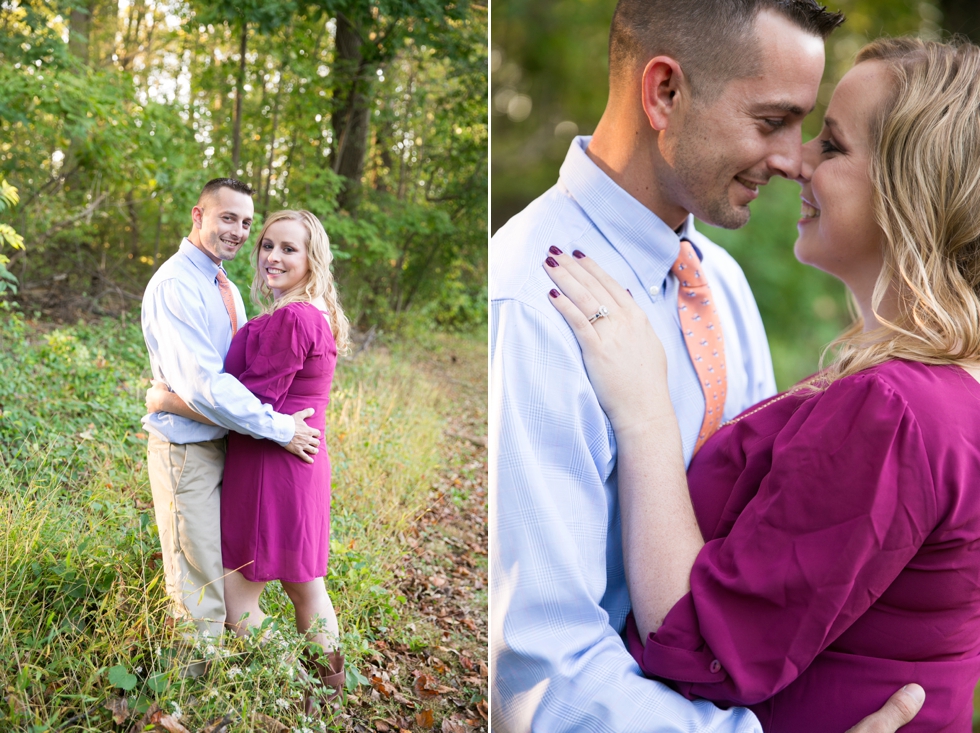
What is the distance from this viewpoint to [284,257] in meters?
1.90

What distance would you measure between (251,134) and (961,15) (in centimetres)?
497

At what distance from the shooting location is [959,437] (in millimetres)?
1332

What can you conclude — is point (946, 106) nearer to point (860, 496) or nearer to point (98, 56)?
point (860, 496)

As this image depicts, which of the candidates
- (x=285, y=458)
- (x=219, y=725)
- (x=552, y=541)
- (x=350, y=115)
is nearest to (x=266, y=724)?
(x=219, y=725)

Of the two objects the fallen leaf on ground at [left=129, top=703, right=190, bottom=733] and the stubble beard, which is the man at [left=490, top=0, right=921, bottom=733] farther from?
the fallen leaf on ground at [left=129, top=703, right=190, bottom=733]

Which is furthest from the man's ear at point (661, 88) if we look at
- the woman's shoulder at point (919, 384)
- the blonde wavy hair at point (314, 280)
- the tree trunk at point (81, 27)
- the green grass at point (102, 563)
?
the tree trunk at point (81, 27)

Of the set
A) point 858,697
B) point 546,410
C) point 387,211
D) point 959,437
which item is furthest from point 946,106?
point 387,211

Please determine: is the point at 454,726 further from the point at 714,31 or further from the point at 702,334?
the point at 714,31

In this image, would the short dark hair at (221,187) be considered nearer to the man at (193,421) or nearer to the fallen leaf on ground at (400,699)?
the man at (193,421)

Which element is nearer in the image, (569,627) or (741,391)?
(569,627)

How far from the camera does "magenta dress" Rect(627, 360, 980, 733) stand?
51.9 inches

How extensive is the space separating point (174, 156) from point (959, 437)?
195 centimetres

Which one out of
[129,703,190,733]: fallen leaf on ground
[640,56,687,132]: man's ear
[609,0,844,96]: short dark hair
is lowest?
[129,703,190,733]: fallen leaf on ground

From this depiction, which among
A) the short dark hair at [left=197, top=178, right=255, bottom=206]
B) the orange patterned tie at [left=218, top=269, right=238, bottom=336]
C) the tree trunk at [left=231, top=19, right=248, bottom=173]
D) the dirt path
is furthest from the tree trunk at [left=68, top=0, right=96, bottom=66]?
the dirt path
